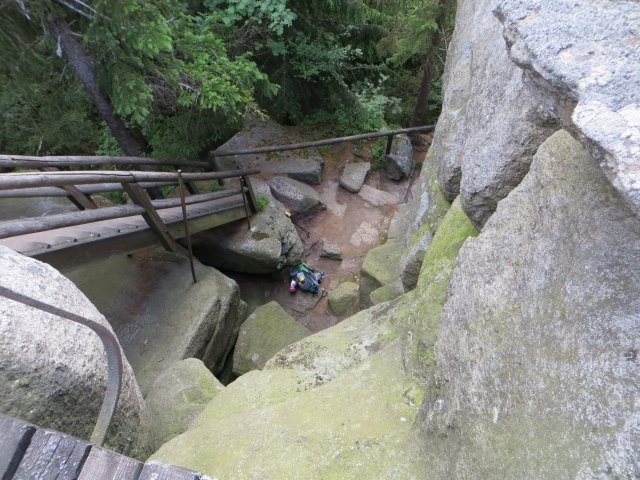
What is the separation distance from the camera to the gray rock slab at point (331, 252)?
330 inches

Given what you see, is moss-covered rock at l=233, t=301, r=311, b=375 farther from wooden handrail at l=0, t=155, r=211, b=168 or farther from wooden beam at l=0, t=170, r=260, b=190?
wooden handrail at l=0, t=155, r=211, b=168

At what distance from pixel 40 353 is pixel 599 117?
9.60ft

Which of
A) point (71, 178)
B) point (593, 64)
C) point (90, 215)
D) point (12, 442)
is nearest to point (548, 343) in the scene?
Result: point (593, 64)

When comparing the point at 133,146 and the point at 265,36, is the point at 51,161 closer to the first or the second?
the point at 133,146

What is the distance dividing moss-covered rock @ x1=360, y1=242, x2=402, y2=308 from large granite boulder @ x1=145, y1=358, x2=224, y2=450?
3.25 meters

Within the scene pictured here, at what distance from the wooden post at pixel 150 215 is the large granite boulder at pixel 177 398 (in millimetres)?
1817

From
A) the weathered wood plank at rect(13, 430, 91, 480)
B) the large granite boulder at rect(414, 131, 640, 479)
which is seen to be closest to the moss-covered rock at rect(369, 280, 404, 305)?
the large granite boulder at rect(414, 131, 640, 479)

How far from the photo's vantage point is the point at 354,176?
9.50m

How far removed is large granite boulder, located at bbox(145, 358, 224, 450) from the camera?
3529mm

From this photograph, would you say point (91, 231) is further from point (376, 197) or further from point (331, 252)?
point (376, 197)

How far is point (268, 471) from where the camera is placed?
2.36 metres

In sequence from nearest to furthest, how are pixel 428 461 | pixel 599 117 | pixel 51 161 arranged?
pixel 599 117 → pixel 428 461 → pixel 51 161

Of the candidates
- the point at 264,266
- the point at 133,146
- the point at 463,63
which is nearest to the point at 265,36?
the point at 133,146

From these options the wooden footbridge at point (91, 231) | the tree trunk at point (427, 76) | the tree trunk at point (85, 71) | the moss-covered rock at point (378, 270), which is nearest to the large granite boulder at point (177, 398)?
the wooden footbridge at point (91, 231)
